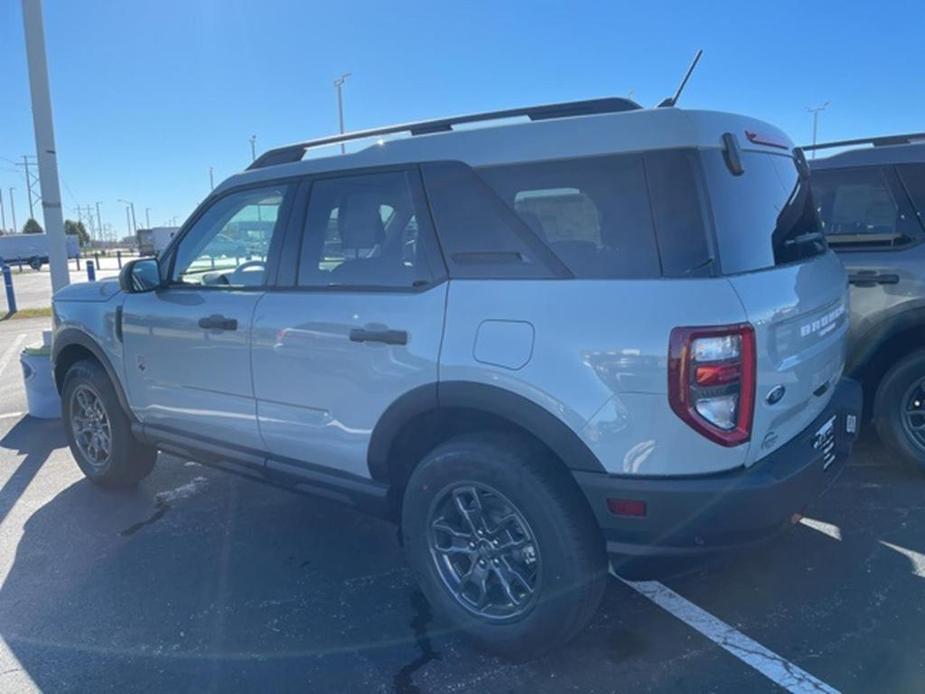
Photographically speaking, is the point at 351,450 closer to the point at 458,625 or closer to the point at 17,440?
the point at 458,625

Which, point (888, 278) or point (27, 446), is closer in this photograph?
point (888, 278)

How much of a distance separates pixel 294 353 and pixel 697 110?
192 centimetres

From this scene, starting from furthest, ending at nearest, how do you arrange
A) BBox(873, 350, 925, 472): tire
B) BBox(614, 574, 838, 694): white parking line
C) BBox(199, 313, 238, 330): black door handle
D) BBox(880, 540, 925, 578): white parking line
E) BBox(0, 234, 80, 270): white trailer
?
BBox(0, 234, 80, 270): white trailer → BBox(873, 350, 925, 472): tire → BBox(199, 313, 238, 330): black door handle → BBox(880, 540, 925, 578): white parking line → BBox(614, 574, 838, 694): white parking line

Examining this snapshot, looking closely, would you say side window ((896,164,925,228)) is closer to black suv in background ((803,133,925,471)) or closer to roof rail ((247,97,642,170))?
black suv in background ((803,133,925,471))

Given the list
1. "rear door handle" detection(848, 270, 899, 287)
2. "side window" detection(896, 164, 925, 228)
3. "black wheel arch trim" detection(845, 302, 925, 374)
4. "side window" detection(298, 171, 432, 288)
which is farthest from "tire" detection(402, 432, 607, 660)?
"side window" detection(896, 164, 925, 228)

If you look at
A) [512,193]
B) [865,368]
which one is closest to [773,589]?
[865,368]

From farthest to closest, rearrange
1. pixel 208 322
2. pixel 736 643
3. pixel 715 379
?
1. pixel 208 322
2. pixel 736 643
3. pixel 715 379

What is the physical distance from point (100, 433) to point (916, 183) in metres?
5.35

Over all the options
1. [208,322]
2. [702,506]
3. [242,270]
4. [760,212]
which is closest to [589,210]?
[760,212]

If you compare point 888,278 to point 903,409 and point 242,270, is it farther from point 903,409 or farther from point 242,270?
point 242,270

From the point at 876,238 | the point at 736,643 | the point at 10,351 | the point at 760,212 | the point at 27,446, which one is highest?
the point at 760,212

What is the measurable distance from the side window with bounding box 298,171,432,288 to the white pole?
442 cm

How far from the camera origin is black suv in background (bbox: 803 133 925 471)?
161 inches

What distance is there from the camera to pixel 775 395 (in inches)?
91.0
